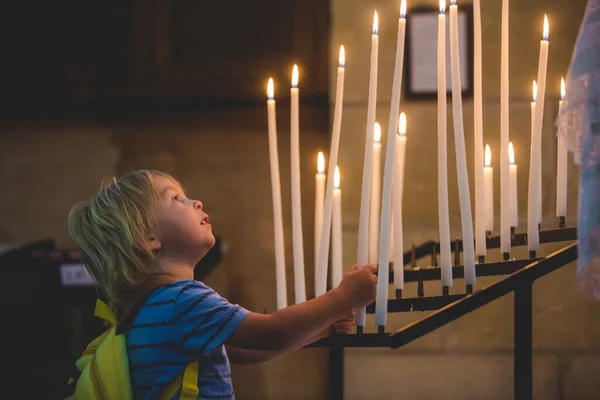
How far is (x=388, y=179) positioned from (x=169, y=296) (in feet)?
1.57

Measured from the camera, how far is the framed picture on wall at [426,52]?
8.61ft

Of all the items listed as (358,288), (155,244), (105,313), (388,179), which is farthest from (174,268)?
(388,179)

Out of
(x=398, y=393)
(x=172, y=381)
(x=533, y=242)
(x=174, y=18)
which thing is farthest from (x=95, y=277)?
(x=174, y=18)

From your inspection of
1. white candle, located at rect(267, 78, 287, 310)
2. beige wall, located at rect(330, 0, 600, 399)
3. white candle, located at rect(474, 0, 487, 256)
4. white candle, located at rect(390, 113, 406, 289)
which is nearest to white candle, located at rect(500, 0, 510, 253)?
white candle, located at rect(474, 0, 487, 256)

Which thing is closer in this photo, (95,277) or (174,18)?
→ (95,277)

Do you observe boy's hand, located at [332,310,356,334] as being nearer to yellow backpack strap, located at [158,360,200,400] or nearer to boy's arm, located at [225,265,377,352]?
boy's arm, located at [225,265,377,352]

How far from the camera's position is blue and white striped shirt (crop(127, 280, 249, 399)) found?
1.46 metres

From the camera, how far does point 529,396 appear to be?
1.38 metres

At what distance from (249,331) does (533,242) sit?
0.56m

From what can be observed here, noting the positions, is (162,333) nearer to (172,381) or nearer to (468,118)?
(172,381)

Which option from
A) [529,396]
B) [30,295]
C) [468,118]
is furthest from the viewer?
[468,118]

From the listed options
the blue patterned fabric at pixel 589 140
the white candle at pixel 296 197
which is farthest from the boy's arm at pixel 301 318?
the blue patterned fabric at pixel 589 140

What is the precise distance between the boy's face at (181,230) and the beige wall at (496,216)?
3.53 ft

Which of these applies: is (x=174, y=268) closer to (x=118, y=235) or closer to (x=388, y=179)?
(x=118, y=235)
